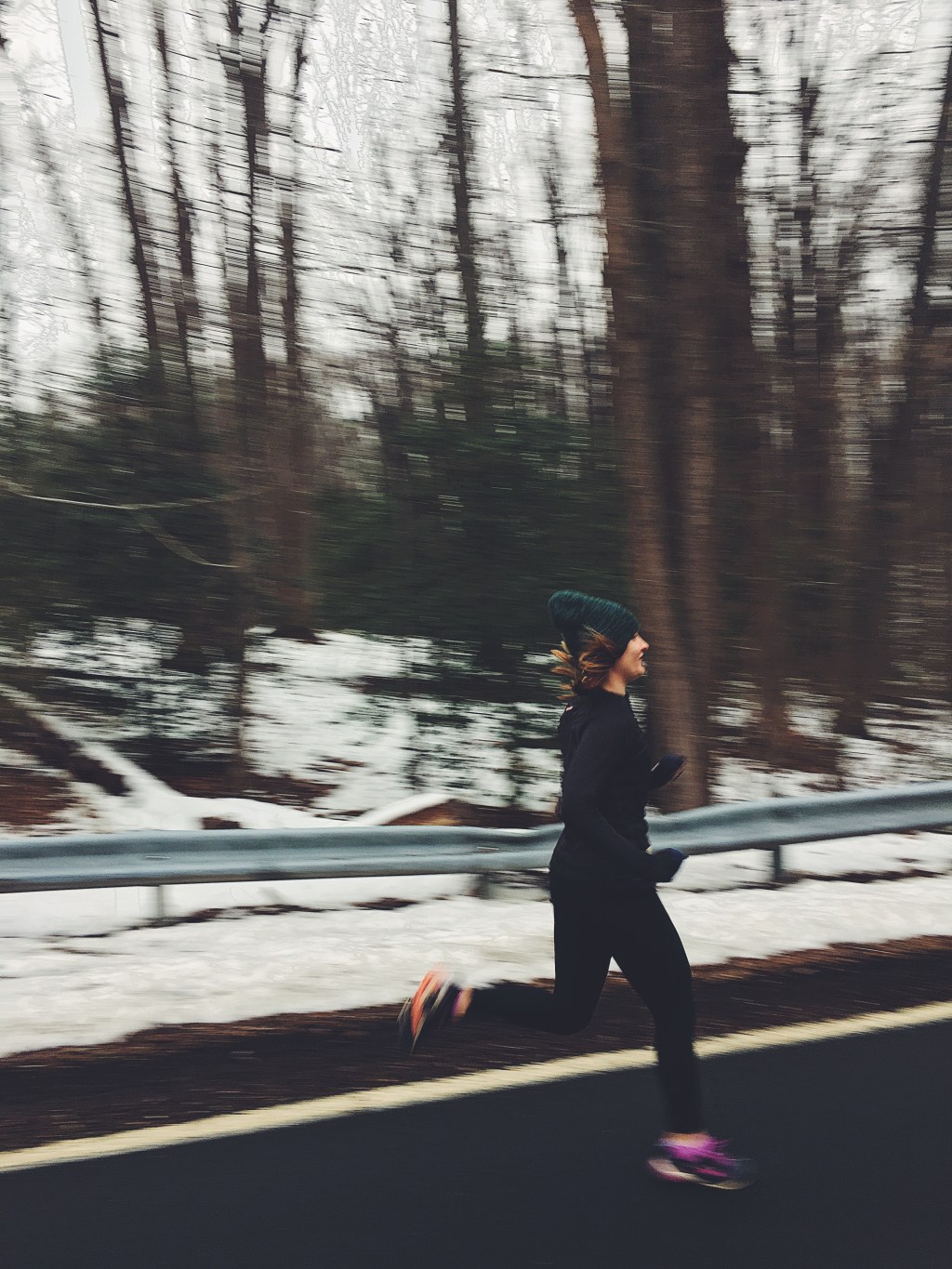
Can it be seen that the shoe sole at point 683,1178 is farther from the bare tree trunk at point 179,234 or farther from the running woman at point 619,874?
the bare tree trunk at point 179,234

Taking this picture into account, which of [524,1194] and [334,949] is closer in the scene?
[524,1194]

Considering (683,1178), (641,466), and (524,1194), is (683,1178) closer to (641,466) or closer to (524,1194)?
(524,1194)

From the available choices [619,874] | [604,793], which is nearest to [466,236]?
[604,793]

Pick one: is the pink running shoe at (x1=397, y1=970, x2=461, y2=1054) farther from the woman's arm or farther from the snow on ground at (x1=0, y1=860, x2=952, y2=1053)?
the snow on ground at (x1=0, y1=860, x2=952, y2=1053)

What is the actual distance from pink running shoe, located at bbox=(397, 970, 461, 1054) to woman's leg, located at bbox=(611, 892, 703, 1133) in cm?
58

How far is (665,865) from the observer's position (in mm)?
3406

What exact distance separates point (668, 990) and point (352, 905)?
3.34m

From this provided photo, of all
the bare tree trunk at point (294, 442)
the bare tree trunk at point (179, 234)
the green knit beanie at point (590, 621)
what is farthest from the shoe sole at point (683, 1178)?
the bare tree trunk at point (179, 234)

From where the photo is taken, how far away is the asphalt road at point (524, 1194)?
124 inches

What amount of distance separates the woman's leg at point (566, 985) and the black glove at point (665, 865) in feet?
Result: 0.78

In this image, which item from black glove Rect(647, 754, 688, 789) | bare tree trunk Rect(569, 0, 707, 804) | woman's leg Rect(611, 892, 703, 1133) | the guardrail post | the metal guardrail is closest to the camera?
woman's leg Rect(611, 892, 703, 1133)

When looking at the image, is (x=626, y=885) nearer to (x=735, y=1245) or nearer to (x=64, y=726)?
(x=735, y=1245)

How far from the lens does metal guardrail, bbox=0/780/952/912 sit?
5.31 meters

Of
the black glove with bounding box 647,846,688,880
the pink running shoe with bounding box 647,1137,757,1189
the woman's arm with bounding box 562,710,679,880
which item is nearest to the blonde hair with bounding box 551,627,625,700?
the woman's arm with bounding box 562,710,679,880
